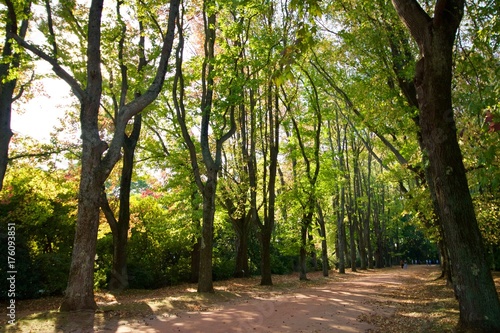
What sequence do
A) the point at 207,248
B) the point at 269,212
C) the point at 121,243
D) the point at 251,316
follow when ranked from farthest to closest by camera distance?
the point at 269,212, the point at 121,243, the point at 207,248, the point at 251,316

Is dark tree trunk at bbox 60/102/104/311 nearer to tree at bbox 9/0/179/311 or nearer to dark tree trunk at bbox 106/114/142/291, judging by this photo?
tree at bbox 9/0/179/311

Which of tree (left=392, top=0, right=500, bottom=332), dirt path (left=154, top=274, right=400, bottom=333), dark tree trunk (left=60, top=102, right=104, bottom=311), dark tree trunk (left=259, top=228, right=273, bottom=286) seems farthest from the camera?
dark tree trunk (left=259, top=228, right=273, bottom=286)

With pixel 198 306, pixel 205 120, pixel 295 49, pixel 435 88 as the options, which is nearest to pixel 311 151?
pixel 205 120

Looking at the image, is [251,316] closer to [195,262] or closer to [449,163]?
[449,163]

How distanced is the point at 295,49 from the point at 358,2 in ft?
29.7

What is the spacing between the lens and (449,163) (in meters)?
5.32

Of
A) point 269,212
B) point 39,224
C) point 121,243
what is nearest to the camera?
point 39,224

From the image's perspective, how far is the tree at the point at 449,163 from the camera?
496 cm

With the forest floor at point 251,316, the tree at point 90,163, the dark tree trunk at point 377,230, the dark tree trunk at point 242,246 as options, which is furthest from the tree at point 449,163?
the dark tree trunk at point 377,230

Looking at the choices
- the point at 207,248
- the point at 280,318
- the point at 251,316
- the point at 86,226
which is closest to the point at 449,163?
the point at 280,318

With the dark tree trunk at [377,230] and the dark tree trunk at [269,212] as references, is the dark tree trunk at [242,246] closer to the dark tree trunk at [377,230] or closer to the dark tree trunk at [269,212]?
the dark tree trunk at [269,212]

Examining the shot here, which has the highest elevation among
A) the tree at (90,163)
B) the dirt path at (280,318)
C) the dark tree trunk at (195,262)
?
the tree at (90,163)

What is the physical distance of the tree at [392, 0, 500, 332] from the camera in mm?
4965

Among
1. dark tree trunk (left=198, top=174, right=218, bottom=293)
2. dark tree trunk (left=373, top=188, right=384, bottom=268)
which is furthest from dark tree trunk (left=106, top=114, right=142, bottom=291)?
dark tree trunk (left=373, top=188, right=384, bottom=268)
